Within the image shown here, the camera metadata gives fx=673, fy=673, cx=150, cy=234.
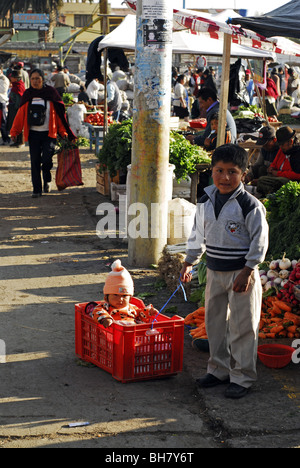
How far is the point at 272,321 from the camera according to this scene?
589cm

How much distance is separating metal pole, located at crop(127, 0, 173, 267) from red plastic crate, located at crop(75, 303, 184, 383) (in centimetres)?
279

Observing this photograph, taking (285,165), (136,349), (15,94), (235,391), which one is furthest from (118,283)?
(15,94)

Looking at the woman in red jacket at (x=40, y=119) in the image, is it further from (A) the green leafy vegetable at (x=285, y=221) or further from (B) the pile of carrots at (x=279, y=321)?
(B) the pile of carrots at (x=279, y=321)

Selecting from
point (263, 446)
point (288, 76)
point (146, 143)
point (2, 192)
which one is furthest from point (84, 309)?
point (288, 76)

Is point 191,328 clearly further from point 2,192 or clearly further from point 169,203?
point 2,192

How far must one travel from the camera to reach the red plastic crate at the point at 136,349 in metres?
4.76

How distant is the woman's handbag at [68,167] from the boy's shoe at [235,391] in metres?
7.55

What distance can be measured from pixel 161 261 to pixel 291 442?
11.7ft

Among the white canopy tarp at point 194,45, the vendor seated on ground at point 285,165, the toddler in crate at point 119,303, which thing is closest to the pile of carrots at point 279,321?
the toddler in crate at point 119,303

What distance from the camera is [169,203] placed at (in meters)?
8.27

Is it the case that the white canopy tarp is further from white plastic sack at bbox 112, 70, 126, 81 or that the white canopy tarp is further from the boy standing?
white plastic sack at bbox 112, 70, 126, 81

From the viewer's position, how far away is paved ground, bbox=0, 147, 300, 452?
13.5ft

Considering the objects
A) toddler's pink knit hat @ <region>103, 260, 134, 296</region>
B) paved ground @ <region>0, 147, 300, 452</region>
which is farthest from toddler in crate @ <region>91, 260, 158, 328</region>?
paved ground @ <region>0, 147, 300, 452</region>

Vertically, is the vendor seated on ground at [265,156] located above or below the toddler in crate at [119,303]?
above
